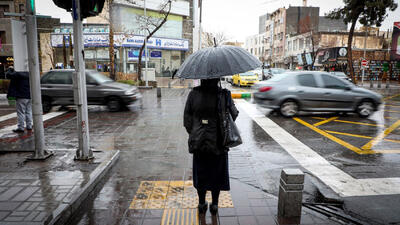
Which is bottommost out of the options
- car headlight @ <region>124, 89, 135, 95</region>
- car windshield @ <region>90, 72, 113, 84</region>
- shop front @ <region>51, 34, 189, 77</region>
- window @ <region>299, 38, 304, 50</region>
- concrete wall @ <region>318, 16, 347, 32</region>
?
car headlight @ <region>124, 89, 135, 95</region>

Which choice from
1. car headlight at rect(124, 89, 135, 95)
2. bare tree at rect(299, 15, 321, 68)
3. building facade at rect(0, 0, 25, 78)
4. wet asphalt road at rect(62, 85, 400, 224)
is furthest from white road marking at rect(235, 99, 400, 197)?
bare tree at rect(299, 15, 321, 68)

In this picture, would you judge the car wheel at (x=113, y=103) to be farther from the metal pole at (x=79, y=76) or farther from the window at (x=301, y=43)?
the window at (x=301, y=43)

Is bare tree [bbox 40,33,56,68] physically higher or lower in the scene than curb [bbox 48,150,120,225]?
higher

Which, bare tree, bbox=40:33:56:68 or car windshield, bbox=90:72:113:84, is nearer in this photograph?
car windshield, bbox=90:72:113:84

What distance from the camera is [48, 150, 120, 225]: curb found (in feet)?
11.5

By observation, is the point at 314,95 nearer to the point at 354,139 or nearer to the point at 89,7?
the point at 354,139

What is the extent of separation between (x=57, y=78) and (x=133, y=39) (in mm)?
23414

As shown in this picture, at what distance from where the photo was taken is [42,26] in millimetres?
36156

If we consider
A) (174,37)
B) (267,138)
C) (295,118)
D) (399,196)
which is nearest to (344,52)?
(174,37)

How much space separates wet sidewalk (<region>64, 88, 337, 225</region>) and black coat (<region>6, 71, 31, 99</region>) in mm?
2690

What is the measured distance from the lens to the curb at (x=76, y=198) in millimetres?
3495

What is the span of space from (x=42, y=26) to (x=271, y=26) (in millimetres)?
50557

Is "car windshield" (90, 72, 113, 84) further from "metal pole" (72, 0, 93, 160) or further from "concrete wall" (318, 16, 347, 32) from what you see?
"concrete wall" (318, 16, 347, 32)

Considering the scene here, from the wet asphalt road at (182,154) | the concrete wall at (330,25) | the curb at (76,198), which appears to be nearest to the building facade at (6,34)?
the wet asphalt road at (182,154)
